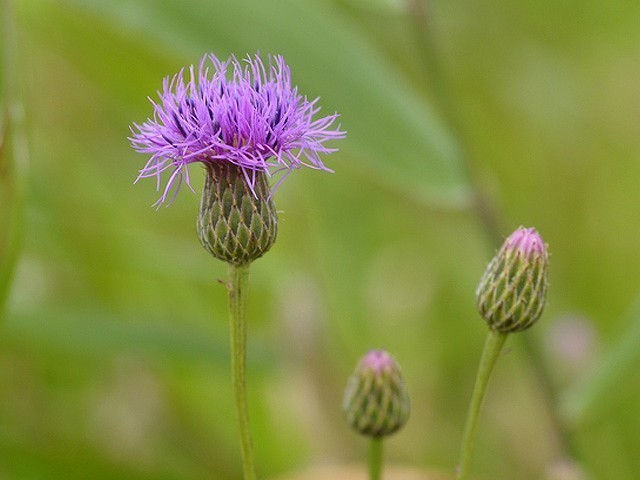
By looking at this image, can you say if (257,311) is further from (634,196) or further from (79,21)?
(634,196)

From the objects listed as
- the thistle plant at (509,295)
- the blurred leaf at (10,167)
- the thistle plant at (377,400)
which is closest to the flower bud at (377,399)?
the thistle plant at (377,400)

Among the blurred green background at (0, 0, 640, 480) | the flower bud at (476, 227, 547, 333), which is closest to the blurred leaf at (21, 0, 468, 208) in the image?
the blurred green background at (0, 0, 640, 480)

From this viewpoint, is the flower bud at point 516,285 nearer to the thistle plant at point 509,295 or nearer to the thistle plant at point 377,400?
the thistle plant at point 509,295

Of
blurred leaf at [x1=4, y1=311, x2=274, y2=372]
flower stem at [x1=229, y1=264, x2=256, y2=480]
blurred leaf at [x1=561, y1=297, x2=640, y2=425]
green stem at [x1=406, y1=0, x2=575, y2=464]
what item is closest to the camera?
flower stem at [x1=229, y1=264, x2=256, y2=480]

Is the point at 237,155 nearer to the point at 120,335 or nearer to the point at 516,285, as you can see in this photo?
the point at 516,285

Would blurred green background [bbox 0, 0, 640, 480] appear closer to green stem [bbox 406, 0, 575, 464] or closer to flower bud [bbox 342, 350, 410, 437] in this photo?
green stem [bbox 406, 0, 575, 464]
